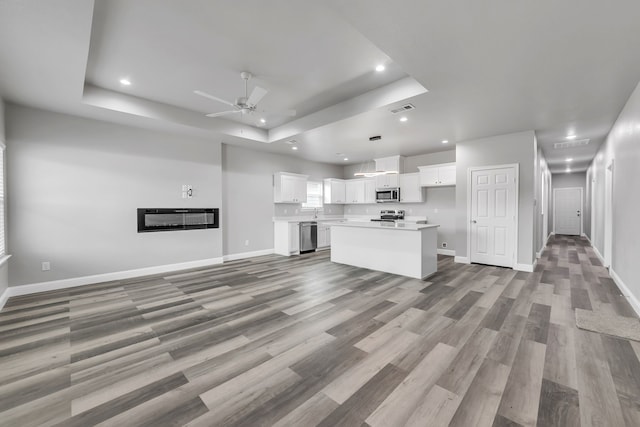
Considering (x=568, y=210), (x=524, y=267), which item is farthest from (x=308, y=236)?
(x=568, y=210)

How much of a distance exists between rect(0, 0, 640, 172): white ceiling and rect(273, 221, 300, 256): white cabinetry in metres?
2.74

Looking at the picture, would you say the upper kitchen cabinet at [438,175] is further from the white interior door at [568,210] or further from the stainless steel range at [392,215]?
the white interior door at [568,210]

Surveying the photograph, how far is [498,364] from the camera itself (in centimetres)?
213

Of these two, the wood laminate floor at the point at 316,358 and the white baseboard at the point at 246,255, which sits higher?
the white baseboard at the point at 246,255

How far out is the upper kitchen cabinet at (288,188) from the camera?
23.5 ft

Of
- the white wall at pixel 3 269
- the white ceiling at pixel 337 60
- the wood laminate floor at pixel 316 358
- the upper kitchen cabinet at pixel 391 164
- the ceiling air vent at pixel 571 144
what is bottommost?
the wood laminate floor at pixel 316 358

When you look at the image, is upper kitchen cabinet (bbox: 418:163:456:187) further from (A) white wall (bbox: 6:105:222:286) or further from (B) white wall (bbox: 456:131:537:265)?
(A) white wall (bbox: 6:105:222:286)

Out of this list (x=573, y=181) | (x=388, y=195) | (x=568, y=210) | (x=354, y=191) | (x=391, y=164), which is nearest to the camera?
(x=391, y=164)

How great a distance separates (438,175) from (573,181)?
848 centimetres

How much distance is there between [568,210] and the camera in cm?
1096

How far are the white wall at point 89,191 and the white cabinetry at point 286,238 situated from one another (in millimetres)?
2043

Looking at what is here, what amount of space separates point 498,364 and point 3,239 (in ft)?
20.1

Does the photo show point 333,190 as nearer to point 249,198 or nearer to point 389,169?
point 389,169

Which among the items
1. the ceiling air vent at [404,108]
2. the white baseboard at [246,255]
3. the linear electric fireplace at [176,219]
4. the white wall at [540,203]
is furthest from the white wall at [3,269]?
the white wall at [540,203]
